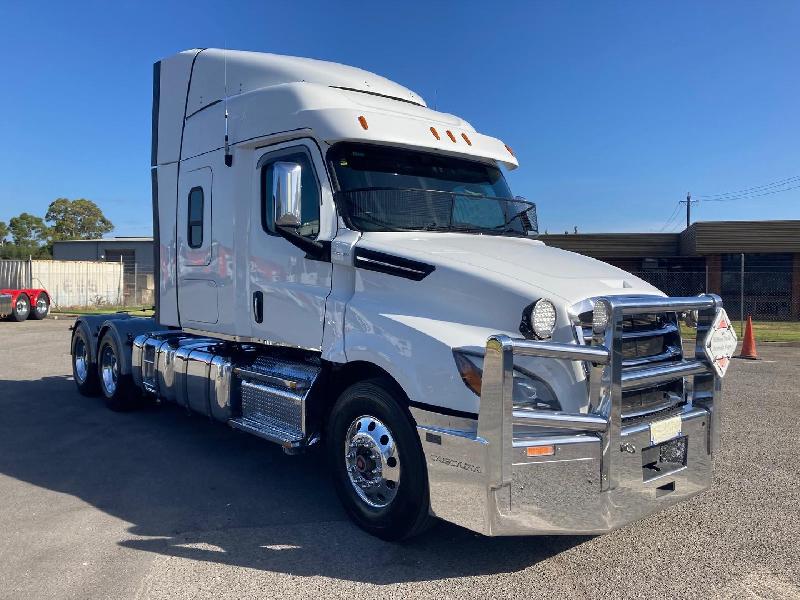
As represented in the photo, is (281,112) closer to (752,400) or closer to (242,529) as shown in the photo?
(242,529)

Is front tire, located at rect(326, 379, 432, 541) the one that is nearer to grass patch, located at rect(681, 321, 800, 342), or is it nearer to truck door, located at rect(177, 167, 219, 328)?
truck door, located at rect(177, 167, 219, 328)

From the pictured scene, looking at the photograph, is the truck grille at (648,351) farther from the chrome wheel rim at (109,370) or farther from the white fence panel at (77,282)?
the white fence panel at (77,282)

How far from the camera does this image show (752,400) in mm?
9250

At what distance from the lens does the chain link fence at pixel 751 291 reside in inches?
951

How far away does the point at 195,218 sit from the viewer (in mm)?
6660

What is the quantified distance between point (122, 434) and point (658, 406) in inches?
222

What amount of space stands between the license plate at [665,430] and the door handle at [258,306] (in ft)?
10.5

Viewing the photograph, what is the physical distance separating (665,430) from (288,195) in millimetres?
2925

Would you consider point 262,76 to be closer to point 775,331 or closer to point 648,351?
point 648,351

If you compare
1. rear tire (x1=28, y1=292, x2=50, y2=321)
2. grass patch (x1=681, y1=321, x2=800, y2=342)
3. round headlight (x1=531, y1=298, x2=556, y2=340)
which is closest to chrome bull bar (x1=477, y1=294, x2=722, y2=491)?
round headlight (x1=531, y1=298, x2=556, y2=340)

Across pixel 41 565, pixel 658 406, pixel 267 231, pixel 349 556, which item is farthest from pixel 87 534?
pixel 658 406

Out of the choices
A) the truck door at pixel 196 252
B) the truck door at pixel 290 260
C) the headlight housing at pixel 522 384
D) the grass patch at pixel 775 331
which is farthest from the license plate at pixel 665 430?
the grass patch at pixel 775 331

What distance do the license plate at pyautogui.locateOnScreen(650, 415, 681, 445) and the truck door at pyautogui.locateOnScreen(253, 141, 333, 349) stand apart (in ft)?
7.77

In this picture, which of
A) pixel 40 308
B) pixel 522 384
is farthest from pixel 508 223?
pixel 40 308
